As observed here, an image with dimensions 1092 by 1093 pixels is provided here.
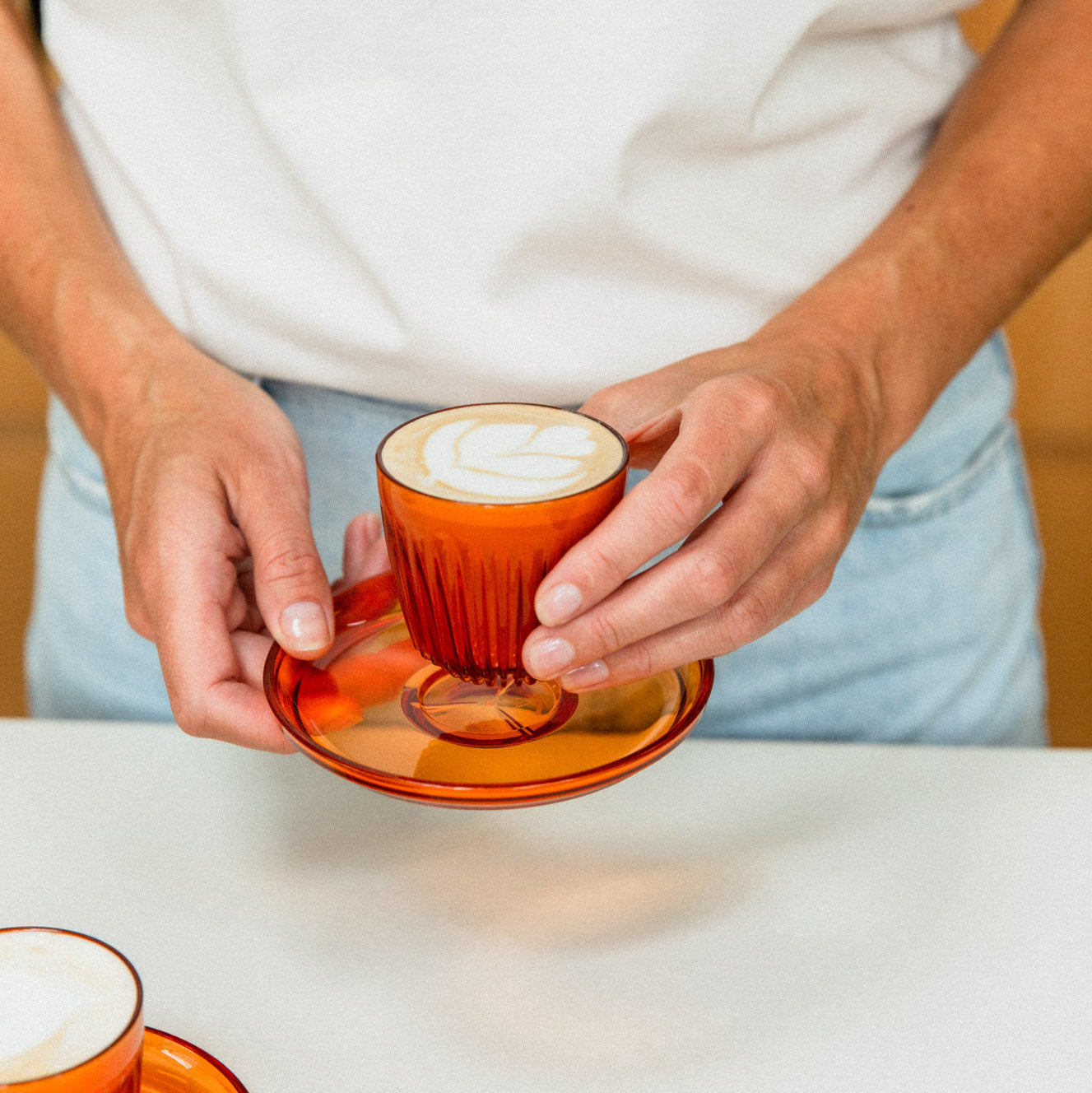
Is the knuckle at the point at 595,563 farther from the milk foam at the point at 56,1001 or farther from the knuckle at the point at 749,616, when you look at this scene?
the milk foam at the point at 56,1001

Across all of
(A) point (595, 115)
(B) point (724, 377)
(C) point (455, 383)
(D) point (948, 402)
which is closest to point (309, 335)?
(C) point (455, 383)

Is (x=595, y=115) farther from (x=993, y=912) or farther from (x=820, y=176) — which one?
(x=993, y=912)

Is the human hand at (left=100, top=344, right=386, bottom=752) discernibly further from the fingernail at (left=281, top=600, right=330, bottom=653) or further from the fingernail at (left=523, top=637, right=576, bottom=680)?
the fingernail at (left=523, top=637, right=576, bottom=680)

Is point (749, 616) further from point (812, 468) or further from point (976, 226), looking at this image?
point (976, 226)

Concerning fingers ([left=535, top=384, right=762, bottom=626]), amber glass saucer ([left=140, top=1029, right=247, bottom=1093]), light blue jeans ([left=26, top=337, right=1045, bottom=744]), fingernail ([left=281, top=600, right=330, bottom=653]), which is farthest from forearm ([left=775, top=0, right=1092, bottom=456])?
amber glass saucer ([left=140, top=1029, right=247, bottom=1093])

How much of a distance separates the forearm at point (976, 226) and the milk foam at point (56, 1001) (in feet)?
1.69

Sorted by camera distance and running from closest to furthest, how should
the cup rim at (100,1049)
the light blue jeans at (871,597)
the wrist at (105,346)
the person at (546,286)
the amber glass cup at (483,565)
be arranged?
the cup rim at (100,1049) → the amber glass cup at (483,565) → the person at (546,286) → the wrist at (105,346) → the light blue jeans at (871,597)

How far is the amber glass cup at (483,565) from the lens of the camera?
580 millimetres

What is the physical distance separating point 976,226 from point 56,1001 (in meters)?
0.69

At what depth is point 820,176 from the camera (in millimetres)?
884

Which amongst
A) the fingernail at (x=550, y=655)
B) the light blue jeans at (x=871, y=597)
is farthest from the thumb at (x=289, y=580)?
the light blue jeans at (x=871, y=597)

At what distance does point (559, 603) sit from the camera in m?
0.59

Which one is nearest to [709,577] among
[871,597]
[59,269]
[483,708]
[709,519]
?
[709,519]

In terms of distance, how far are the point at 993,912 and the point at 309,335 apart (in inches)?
21.3
